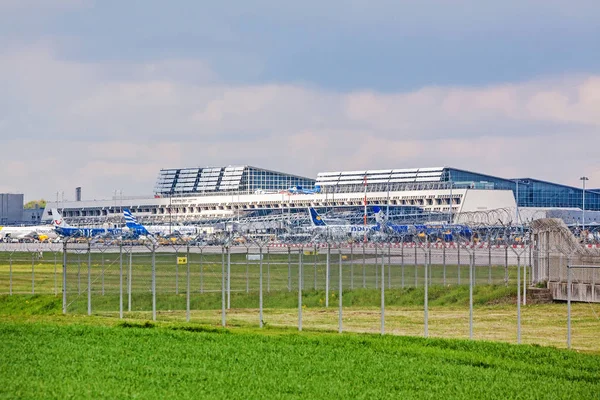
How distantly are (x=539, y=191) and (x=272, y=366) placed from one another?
5650 inches

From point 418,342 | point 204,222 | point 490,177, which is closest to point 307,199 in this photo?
point 204,222

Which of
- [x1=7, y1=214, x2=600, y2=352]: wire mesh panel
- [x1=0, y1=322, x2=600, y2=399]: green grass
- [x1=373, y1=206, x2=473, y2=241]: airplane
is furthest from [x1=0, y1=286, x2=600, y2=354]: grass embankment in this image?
[x1=0, y1=322, x2=600, y2=399]: green grass

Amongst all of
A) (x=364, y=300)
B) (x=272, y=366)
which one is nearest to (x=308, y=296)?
(x=364, y=300)

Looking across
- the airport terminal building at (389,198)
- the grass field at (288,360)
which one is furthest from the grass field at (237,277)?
the airport terminal building at (389,198)

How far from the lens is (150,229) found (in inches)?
5965

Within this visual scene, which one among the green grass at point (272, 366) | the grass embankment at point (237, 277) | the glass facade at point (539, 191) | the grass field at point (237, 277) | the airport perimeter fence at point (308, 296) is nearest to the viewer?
the green grass at point (272, 366)

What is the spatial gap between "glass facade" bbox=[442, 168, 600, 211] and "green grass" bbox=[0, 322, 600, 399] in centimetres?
13169

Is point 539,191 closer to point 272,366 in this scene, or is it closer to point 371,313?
point 371,313

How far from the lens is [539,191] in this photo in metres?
162

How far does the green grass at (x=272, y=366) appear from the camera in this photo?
2022 centimetres

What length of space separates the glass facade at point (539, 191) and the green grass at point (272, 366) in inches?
5185

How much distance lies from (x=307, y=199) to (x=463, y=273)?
106698 mm

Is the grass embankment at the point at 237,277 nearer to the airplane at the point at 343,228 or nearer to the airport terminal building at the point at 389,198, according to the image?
the airplane at the point at 343,228

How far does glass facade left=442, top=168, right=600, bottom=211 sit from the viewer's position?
16075cm
